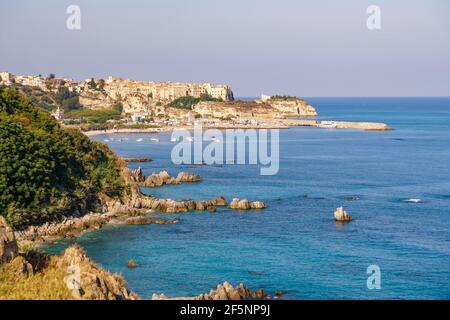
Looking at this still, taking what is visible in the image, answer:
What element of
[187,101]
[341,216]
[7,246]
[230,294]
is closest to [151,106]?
[187,101]

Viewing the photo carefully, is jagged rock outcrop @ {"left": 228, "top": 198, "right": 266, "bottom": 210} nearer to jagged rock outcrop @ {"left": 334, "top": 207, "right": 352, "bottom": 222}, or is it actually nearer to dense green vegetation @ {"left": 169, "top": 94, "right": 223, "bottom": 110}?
jagged rock outcrop @ {"left": 334, "top": 207, "right": 352, "bottom": 222}

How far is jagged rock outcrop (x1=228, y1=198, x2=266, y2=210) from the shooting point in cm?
4469

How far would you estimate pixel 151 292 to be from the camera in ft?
84.5

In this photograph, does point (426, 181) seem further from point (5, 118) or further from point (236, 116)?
point (236, 116)

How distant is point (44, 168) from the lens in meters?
38.9

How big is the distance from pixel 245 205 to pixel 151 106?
371ft

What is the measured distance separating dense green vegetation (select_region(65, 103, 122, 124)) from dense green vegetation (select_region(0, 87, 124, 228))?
265 ft

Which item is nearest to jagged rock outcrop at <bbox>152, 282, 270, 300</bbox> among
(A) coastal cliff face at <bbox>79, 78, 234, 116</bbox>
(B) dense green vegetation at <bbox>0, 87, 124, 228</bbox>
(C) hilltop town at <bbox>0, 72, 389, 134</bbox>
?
(B) dense green vegetation at <bbox>0, 87, 124, 228</bbox>

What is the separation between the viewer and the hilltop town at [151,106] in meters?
130

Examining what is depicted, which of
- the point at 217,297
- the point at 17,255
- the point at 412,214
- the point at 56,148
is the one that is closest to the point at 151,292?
the point at 217,297

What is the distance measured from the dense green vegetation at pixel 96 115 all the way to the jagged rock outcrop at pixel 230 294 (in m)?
106

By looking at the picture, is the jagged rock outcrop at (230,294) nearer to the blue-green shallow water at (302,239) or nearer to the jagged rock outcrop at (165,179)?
the blue-green shallow water at (302,239)

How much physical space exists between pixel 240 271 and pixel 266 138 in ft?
252

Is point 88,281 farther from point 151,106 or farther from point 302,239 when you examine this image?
point 151,106
